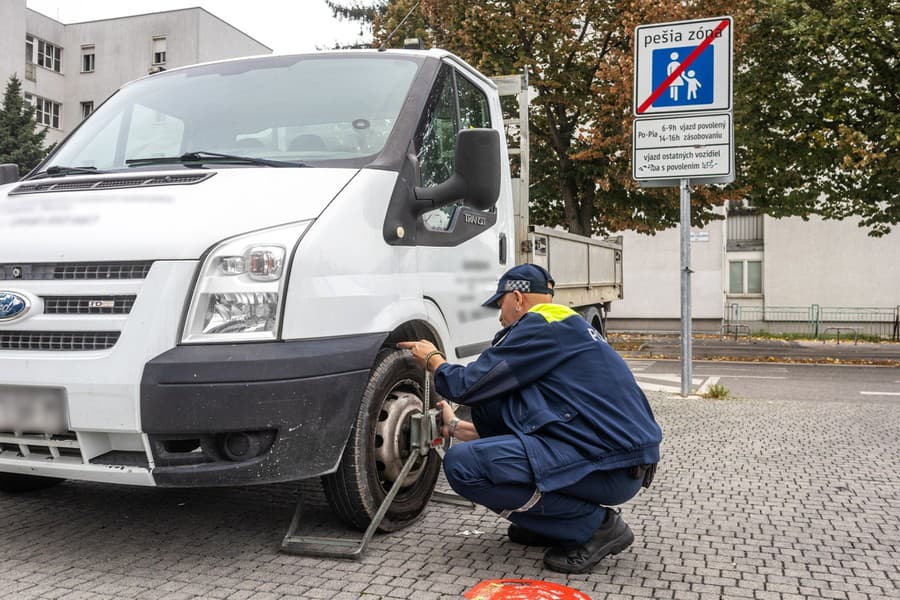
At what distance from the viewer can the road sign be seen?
9477 millimetres

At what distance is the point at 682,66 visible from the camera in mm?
9570

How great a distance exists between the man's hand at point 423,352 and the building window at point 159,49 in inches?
1605

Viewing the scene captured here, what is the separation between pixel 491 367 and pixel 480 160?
1006 millimetres

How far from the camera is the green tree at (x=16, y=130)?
1087 inches

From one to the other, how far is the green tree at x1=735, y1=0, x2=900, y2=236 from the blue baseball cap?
44.2 feet

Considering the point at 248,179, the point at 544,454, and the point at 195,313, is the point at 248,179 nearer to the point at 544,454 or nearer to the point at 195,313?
the point at 195,313

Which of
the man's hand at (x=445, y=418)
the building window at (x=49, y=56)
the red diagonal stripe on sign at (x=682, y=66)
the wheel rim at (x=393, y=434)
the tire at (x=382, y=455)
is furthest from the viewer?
the building window at (x=49, y=56)

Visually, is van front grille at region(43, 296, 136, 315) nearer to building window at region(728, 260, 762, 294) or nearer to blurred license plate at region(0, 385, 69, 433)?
blurred license plate at region(0, 385, 69, 433)

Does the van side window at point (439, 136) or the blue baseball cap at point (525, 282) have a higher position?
the van side window at point (439, 136)

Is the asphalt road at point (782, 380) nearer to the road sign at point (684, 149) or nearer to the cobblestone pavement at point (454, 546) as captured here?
the road sign at point (684, 149)

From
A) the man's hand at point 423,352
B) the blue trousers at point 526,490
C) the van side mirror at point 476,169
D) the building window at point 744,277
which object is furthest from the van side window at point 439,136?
the building window at point 744,277

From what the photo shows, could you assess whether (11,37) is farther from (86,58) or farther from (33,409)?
(33,409)

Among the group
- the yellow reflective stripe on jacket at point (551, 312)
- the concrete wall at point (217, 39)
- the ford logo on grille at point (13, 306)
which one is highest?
the concrete wall at point (217, 39)

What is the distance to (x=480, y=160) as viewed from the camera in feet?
12.7
